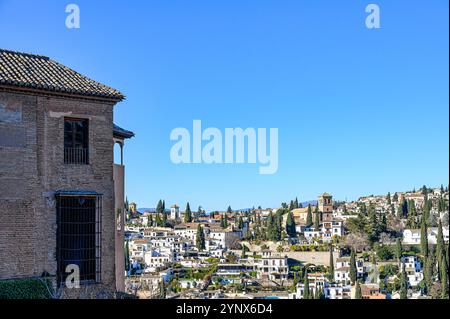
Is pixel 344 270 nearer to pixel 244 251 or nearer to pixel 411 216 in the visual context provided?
pixel 244 251

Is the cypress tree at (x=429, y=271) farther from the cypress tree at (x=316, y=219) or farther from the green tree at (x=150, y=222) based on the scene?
the green tree at (x=150, y=222)

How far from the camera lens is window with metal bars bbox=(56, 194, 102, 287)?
12.5m

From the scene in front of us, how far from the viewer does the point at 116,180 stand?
13.8 metres

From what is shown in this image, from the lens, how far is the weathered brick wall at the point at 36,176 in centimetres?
1186

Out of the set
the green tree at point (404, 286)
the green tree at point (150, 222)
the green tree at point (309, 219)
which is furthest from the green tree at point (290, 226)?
the green tree at point (404, 286)

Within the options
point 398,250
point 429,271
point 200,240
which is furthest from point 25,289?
point 200,240

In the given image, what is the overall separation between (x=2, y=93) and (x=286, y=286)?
76.3 metres

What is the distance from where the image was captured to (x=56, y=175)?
493 inches

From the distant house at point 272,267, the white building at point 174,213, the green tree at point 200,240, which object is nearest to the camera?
the distant house at point 272,267

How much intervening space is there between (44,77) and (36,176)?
2189 millimetres

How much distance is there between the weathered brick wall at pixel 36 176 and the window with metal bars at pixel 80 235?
0.14m

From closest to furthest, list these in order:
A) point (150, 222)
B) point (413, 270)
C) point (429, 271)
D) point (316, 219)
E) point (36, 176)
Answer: point (36, 176) → point (429, 271) → point (413, 270) → point (150, 222) → point (316, 219)

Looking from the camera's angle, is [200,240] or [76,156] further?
[200,240]
